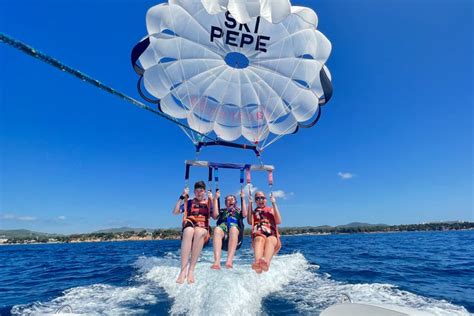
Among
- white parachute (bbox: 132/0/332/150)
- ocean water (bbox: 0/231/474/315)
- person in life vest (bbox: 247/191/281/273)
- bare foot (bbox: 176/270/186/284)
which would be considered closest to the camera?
bare foot (bbox: 176/270/186/284)

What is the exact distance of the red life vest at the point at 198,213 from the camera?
6949 millimetres

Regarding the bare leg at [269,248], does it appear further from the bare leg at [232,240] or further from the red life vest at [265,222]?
the bare leg at [232,240]

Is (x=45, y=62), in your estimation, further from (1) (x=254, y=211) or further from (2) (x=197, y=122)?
(2) (x=197, y=122)

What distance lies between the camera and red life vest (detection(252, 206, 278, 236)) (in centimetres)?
712

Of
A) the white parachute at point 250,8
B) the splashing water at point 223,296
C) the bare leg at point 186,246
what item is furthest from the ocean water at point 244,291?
the white parachute at point 250,8

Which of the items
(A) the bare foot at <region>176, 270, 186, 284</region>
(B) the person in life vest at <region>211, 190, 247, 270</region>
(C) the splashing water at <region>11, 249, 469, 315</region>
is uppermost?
(B) the person in life vest at <region>211, 190, 247, 270</region>

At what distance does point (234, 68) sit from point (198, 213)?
4570 millimetres

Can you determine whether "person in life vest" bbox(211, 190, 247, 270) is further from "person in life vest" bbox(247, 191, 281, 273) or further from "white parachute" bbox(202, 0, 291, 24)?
"white parachute" bbox(202, 0, 291, 24)

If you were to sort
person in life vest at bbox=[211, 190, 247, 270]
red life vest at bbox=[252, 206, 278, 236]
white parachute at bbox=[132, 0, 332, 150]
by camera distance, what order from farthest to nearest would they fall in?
white parachute at bbox=[132, 0, 332, 150], red life vest at bbox=[252, 206, 278, 236], person in life vest at bbox=[211, 190, 247, 270]

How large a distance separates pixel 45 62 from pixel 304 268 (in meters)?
13.3

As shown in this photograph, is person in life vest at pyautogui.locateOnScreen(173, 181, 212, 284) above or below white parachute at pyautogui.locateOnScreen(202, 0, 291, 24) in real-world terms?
below

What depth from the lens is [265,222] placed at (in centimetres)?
727

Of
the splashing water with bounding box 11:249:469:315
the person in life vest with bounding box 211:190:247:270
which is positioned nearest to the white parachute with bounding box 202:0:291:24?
the person in life vest with bounding box 211:190:247:270

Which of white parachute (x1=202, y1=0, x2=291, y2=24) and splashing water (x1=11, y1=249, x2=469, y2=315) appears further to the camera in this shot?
splashing water (x1=11, y1=249, x2=469, y2=315)
